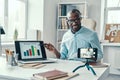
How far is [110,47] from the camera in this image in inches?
161

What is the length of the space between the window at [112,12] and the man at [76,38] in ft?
7.17

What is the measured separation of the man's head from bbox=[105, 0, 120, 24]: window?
2.24 m

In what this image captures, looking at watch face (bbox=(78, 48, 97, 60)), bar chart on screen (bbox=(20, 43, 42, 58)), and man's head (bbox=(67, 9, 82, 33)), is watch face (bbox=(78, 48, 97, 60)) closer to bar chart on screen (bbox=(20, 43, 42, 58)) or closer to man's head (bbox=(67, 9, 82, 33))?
bar chart on screen (bbox=(20, 43, 42, 58))

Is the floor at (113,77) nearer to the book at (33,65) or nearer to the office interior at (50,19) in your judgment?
the office interior at (50,19)

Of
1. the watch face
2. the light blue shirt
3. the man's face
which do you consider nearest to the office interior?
the light blue shirt

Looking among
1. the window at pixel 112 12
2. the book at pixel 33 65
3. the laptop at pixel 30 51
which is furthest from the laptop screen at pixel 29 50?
the window at pixel 112 12

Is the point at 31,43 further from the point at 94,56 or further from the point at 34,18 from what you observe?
the point at 34,18

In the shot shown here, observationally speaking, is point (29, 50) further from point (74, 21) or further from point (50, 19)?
point (50, 19)

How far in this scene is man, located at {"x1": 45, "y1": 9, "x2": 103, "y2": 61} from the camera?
7.19 ft

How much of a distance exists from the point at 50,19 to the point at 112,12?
4.58 feet

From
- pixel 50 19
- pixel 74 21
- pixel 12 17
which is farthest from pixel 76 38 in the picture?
pixel 50 19

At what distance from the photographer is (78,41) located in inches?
89.4

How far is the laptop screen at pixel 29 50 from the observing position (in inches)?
70.6

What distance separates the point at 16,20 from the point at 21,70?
8.72ft
